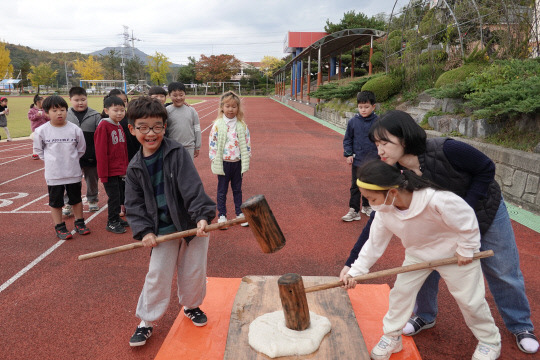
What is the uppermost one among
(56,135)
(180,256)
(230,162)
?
(56,135)

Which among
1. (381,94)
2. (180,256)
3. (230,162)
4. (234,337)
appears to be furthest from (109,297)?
(381,94)

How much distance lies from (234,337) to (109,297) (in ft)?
4.81

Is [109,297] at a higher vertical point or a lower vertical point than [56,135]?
lower

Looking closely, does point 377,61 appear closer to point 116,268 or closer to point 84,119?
point 84,119

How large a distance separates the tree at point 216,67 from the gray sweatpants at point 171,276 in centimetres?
6726

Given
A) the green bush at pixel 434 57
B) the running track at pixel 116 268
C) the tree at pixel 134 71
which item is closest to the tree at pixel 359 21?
the green bush at pixel 434 57

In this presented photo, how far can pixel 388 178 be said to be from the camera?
6.13 feet

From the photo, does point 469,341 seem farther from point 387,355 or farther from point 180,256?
point 180,256

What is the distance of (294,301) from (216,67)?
225 ft

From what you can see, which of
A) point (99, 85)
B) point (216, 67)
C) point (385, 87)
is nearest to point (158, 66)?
point (216, 67)

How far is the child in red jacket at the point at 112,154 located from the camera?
443cm

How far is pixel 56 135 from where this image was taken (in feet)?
14.1

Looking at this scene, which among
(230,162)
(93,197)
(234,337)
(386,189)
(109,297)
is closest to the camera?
(386,189)

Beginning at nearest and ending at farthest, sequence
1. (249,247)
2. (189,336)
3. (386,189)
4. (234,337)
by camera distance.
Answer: (386,189)
(234,337)
(189,336)
(249,247)
